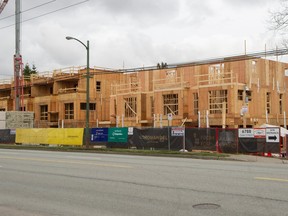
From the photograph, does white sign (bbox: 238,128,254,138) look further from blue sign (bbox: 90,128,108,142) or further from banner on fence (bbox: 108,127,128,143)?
blue sign (bbox: 90,128,108,142)

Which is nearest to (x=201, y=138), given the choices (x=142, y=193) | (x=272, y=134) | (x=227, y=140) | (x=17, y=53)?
(x=227, y=140)

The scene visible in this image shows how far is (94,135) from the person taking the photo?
34.5 m

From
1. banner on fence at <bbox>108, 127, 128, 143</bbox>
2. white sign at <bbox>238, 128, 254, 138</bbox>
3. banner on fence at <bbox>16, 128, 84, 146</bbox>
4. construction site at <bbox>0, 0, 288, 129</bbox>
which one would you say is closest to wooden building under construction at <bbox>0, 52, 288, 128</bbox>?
construction site at <bbox>0, 0, 288, 129</bbox>

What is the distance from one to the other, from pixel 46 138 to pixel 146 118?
10723mm

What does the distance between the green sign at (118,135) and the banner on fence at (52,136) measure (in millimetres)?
→ 3442

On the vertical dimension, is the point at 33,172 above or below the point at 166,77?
below

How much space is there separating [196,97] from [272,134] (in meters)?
15.5

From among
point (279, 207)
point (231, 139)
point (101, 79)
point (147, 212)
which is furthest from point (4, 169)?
point (101, 79)

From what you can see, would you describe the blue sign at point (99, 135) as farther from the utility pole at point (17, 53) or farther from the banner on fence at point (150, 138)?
the utility pole at point (17, 53)

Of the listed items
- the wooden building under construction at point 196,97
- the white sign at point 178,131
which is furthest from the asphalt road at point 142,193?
the wooden building under construction at point 196,97

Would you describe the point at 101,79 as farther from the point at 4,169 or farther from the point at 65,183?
the point at 65,183

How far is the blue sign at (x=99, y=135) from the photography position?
33531 mm

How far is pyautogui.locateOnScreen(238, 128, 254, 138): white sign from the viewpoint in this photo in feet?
80.9

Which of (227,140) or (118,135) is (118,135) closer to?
(118,135)
